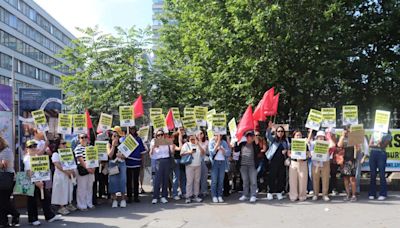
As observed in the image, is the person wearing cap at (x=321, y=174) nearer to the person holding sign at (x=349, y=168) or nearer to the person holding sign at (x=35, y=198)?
the person holding sign at (x=349, y=168)

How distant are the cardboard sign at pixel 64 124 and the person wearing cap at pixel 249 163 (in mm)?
4473

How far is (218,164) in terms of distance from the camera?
1166cm

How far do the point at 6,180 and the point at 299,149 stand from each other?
6791 millimetres

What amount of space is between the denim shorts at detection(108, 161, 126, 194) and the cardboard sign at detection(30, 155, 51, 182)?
7.33 feet

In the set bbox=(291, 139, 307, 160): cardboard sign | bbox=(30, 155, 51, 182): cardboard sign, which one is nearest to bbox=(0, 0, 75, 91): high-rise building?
bbox=(30, 155, 51, 182): cardboard sign

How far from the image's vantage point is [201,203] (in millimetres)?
11359

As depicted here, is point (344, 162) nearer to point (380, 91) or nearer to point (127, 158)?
point (127, 158)

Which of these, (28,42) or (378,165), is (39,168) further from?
(28,42)

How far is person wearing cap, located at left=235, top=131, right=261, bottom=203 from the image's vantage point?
1148cm

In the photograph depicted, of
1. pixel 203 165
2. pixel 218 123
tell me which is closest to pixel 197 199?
pixel 203 165

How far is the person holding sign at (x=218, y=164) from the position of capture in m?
11.6

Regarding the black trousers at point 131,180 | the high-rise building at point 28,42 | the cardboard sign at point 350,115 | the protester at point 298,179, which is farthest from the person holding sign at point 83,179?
the high-rise building at point 28,42

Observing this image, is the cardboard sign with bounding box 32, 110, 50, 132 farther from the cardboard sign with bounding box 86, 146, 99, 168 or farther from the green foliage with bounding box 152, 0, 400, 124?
the green foliage with bounding box 152, 0, 400, 124

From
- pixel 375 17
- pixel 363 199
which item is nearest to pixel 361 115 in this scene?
pixel 375 17
